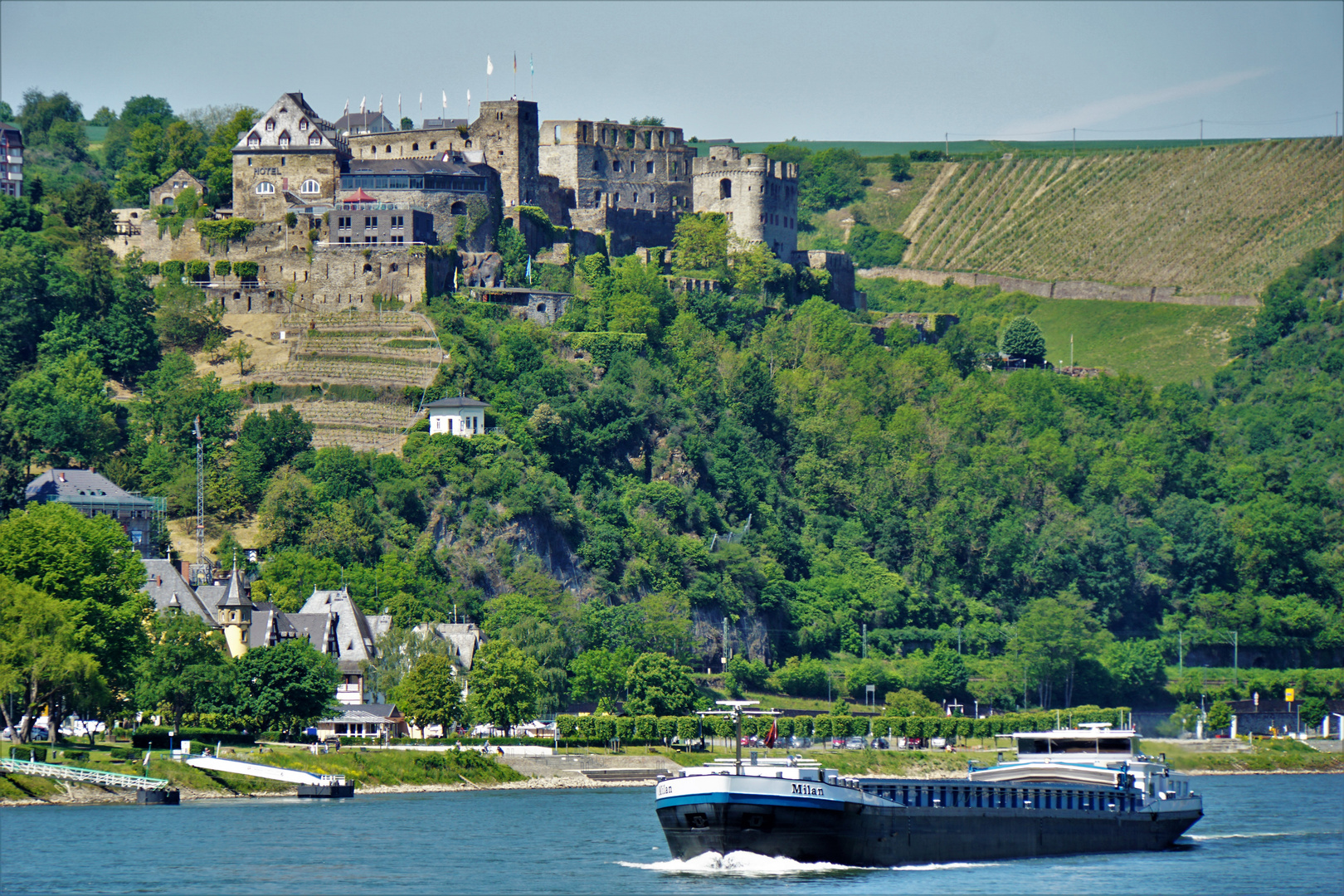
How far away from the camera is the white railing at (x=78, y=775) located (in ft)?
294

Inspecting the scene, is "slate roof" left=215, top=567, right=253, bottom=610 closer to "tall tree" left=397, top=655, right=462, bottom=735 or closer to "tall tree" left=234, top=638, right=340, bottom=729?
"tall tree" left=397, top=655, right=462, bottom=735

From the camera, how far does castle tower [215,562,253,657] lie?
117m

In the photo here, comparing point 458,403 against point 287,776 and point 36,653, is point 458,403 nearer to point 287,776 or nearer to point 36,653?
point 287,776

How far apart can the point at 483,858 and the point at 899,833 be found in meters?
14.2

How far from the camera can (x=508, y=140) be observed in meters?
158

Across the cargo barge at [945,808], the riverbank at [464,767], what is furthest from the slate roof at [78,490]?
the cargo barge at [945,808]

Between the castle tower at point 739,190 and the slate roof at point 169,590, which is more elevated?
the castle tower at point 739,190

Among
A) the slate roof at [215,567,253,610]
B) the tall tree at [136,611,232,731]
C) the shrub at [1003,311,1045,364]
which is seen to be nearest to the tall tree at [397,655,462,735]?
the slate roof at [215,567,253,610]

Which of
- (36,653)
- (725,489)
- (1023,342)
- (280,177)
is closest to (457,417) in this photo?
(725,489)

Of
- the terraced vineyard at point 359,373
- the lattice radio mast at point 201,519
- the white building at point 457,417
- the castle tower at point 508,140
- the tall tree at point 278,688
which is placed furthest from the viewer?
the castle tower at point 508,140

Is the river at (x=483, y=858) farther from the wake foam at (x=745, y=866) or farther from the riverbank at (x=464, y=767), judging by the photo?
the riverbank at (x=464, y=767)

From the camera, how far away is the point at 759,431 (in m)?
161

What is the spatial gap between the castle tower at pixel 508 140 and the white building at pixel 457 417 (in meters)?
24.2

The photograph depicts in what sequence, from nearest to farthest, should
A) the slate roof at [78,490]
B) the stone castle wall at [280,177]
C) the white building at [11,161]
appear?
the slate roof at [78,490] → the stone castle wall at [280,177] → the white building at [11,161]
